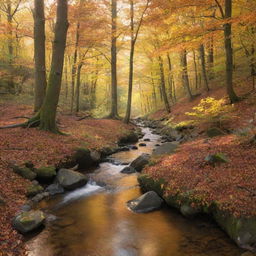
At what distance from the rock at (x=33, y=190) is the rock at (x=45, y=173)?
0.60 meters

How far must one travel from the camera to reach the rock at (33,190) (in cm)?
754

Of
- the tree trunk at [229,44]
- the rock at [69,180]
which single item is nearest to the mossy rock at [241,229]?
the rock at [69,180]

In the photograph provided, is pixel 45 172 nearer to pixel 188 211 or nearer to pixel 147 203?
pixel 147 203

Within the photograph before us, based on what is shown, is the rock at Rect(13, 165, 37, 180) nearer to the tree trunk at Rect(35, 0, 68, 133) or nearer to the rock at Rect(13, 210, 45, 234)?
the rock at Rect(13, 210, 45, 234)

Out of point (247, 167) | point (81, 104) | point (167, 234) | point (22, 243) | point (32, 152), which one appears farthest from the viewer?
point (81, 104)

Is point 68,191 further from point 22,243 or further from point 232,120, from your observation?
point 232,120

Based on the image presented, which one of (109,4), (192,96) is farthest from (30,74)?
(192,96)

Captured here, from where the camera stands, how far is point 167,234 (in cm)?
582

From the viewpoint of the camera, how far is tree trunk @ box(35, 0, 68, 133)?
11305mm

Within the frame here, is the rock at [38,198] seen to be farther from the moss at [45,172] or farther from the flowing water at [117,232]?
the moss at [45,172]

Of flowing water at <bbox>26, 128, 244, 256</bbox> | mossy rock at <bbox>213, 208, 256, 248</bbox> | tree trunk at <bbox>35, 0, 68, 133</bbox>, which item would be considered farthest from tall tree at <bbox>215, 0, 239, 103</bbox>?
mossy rock at <bbox>213, 208, 256, 248</bbox>

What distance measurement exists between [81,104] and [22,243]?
2741cm

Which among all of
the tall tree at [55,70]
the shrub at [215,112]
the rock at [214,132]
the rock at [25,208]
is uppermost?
the tall tree at [55,70]

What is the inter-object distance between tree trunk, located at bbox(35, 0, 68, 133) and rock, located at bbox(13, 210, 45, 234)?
6372 mm
